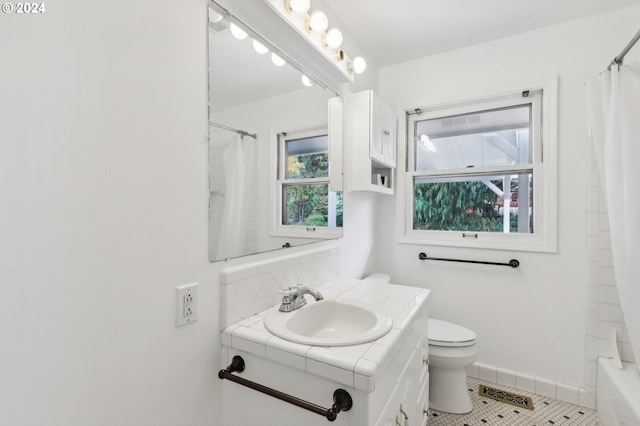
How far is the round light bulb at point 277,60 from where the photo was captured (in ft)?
4.57

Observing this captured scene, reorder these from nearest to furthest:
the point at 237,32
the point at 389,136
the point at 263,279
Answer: the point at 237,32
the point at 263,279
the point at 389,136

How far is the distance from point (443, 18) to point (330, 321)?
1899 mm

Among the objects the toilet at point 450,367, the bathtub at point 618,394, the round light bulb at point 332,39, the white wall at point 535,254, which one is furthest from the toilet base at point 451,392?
the round light bulb at point 332,39

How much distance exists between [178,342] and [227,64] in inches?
39.0

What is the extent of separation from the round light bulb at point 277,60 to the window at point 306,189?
32 cm

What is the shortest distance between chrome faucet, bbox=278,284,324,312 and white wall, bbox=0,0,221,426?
31 centimetres

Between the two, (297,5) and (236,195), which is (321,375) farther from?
(297,5)

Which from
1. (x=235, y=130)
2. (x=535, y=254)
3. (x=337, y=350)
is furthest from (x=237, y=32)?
(x=535, y=254)

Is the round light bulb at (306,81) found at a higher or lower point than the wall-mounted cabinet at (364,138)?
higher

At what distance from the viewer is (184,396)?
3.28 feet

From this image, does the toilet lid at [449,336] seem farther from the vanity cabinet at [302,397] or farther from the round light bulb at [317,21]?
the round light bulb at [317,21]

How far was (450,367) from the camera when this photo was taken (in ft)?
5.76

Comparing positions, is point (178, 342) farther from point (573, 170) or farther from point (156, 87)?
point (573, 170)

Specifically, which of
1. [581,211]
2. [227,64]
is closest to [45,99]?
[227,64]
